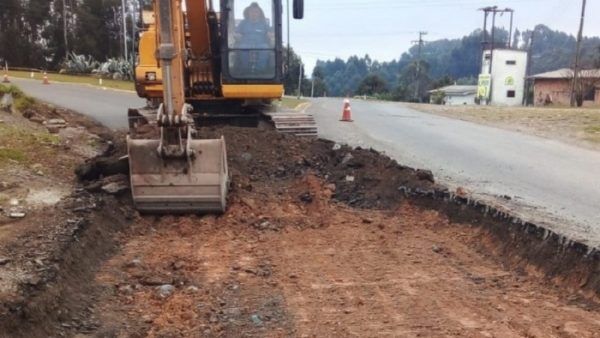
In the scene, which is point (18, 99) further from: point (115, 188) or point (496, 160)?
point (496, 160)

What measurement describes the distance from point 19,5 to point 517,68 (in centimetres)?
4770

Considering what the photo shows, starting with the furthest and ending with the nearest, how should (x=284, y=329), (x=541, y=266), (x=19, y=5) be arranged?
(x=19, y=5)
(x=541, y=266)
(x=284, y=329)

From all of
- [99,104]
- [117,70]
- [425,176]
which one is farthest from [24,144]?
[117,70]

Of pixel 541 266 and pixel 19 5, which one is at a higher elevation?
pixel 19 5

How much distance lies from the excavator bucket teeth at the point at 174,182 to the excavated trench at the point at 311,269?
15 centimetres

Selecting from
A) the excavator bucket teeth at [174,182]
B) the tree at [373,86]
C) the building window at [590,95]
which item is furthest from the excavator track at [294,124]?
the tree at [373,86]

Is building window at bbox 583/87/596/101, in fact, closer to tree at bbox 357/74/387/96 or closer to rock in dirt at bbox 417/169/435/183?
tree at bbox 357/74/387/96

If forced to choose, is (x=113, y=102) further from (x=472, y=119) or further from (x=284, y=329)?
(x=284, y=329)

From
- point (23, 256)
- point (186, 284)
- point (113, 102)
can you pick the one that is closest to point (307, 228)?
point (186, 284)

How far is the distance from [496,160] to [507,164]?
1.62 feet

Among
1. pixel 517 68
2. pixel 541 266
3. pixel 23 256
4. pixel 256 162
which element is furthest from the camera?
pixel 517 68

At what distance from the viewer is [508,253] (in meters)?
6.04

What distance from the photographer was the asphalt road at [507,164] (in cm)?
736

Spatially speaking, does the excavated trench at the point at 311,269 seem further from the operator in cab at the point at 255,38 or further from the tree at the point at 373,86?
the tree at the point at 373,86
